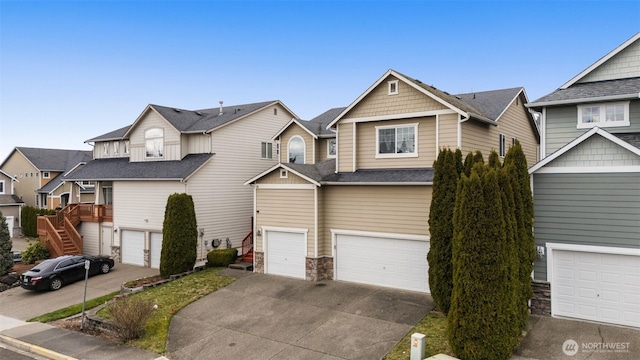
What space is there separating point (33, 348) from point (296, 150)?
14.9m

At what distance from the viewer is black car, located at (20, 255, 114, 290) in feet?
60.3

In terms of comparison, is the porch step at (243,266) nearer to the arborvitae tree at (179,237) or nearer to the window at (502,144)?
the arborvitae tree at (179,237)

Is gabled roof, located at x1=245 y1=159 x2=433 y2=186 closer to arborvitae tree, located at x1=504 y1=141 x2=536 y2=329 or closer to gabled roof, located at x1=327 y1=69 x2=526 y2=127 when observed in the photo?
gabled roof, located at x1=327 y1=69 x2=526 y2=127

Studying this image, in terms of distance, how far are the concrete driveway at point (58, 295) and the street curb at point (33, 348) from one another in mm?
2574

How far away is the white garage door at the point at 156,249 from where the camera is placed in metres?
21.9

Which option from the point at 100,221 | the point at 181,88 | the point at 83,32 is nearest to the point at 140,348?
the point at 100,221

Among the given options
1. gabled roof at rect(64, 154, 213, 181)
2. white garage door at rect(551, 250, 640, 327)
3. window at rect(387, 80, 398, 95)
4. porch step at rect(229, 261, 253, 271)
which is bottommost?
porch step at rect(229, 261, 253, 271)

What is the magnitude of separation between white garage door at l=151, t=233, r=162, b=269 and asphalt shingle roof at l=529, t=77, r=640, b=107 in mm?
19516

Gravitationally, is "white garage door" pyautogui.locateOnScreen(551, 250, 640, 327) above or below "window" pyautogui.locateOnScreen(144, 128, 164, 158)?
below

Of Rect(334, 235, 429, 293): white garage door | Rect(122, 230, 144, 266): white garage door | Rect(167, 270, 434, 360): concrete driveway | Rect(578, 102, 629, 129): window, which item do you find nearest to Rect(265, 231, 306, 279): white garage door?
Rect(167, 270, 434, 360): concrete driveway

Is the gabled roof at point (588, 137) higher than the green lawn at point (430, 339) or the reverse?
higher

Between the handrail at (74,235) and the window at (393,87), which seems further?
the handrail at (74,235)

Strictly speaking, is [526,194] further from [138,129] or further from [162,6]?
[138,129]

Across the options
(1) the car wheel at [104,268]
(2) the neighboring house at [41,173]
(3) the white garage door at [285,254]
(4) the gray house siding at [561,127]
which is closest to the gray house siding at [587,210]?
(4) the gray house siding at [561,127]
